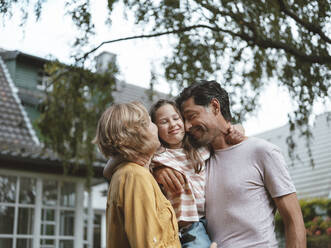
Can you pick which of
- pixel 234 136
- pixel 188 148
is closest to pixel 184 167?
pixel 188 148

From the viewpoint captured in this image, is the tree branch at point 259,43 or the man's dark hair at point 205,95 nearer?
the man's dark hair at point 205,95

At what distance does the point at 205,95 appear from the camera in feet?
8.27

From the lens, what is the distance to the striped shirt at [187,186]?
2256 mm

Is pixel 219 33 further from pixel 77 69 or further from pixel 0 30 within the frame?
pixel 0 30

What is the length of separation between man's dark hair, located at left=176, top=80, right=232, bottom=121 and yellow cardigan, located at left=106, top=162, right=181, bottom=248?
2.39 ft

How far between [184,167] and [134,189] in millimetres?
633

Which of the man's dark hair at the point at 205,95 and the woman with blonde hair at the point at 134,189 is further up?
the man's dark hair at the point at 205,95

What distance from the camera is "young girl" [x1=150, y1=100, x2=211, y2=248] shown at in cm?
224

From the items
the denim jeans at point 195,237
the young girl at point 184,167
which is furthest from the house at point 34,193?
the denim jeans at point 195,237

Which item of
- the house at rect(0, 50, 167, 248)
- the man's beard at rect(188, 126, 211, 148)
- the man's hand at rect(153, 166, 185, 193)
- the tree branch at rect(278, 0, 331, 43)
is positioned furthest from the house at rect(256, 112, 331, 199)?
the man's hand at rect(153, 166, 185, 193)

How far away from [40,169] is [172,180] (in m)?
6.53

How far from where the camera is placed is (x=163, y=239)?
6.00 ft

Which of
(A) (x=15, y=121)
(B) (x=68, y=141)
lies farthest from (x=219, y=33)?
(A) (x=15, y=121)

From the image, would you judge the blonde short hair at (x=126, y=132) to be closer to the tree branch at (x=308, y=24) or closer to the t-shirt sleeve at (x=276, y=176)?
the t-shirt sleeve at (x=276, y=176)
